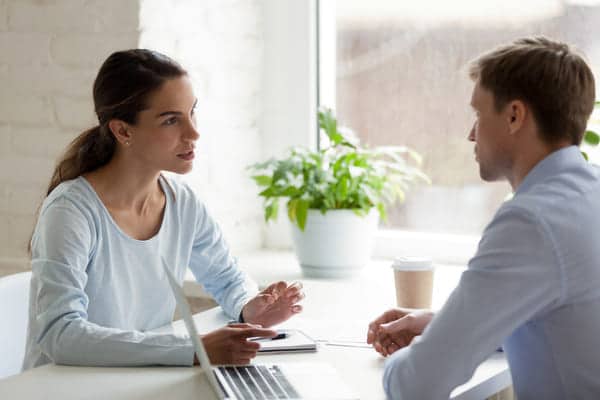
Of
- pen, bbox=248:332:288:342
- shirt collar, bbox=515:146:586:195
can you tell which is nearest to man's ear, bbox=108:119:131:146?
pen, bbox=248:332:288:342

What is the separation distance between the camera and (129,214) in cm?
194

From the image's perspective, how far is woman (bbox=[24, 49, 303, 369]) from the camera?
180 cm

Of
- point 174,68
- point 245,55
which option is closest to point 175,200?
point 174,68

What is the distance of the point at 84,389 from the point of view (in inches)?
58.4

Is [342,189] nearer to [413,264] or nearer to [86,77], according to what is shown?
[413,264]

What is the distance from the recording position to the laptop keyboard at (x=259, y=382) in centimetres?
145

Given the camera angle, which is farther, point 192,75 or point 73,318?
point 192,75

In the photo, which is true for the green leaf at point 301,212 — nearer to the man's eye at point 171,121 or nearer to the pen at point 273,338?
the man's eye at point 171,121

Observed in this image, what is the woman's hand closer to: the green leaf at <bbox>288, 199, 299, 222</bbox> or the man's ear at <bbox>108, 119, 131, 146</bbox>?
the man's ear at <bbox>108, 119, 131, 146</bbox>

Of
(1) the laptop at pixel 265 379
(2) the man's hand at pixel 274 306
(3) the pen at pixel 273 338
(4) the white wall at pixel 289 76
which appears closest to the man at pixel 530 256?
(1) the laptop at pixel 265 379

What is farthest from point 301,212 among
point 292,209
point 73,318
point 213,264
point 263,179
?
point 73,318

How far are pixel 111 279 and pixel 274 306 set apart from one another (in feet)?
1.07

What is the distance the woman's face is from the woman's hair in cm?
2

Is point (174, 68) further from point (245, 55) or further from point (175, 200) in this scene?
point (245, 55)
